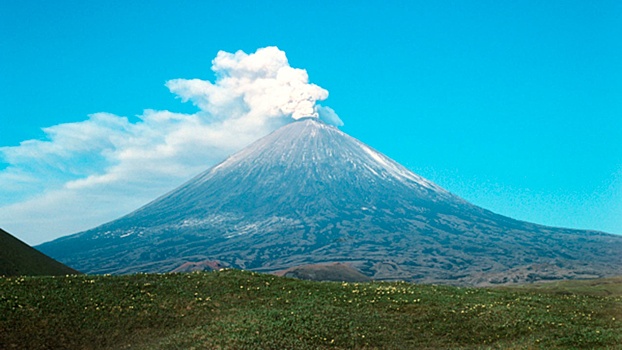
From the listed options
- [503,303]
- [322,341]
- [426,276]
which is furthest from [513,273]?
[322,341]

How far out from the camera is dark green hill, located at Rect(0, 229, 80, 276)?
4904cm

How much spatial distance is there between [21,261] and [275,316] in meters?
32.4

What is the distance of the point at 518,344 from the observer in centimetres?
2808

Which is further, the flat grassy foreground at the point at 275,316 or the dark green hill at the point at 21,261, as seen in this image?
the dark green hill at the point at 21,261

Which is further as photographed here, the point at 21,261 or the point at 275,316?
the point at 21,261

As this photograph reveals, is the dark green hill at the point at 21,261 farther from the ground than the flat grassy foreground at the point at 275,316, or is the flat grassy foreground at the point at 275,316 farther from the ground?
the dark green hill at the point at 21,261

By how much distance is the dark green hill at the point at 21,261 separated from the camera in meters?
49.0

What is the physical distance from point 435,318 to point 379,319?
11.7 ft

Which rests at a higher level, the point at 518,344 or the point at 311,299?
the point at 311,299

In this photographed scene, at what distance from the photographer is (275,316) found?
3200 centimetres

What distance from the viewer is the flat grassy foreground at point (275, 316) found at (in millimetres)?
28766

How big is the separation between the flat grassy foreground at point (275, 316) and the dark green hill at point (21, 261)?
1547cm

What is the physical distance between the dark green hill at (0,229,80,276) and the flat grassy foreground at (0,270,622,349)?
15.5 m

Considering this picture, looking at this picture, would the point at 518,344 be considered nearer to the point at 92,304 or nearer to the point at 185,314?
the point at 185,314
